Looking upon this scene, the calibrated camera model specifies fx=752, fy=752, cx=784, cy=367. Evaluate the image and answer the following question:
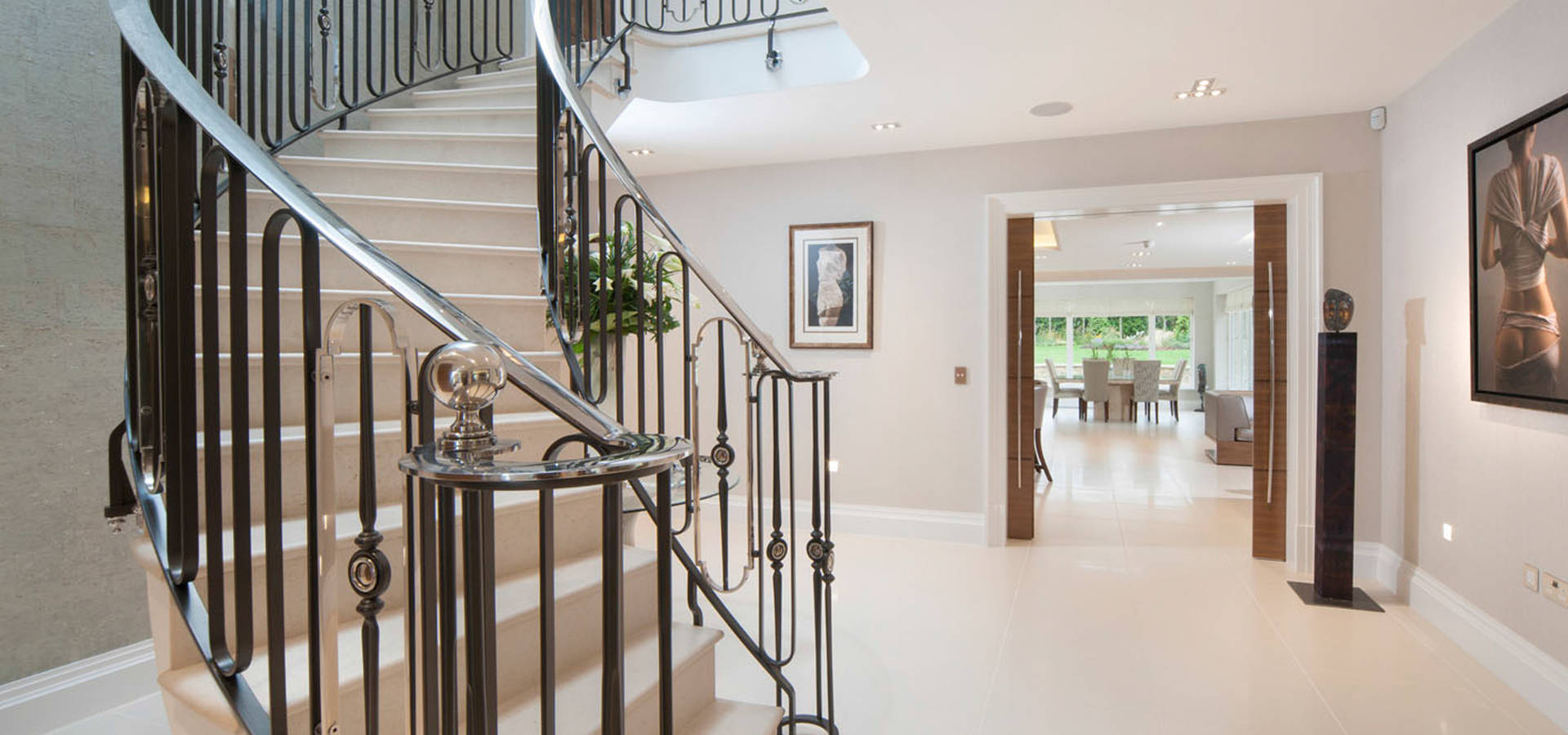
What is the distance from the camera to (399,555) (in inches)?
64.7

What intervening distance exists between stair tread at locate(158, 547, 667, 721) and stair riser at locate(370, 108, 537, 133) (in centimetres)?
213

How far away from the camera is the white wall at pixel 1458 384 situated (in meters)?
2.58

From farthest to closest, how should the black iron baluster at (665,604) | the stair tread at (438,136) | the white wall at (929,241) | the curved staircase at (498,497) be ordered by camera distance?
the white wall at (929,241) → the stair tread at (438,136) → the curved staircase at (498,497) → the black iron baluster at (665,604)

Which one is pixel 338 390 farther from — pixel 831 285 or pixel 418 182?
pixel 831 285

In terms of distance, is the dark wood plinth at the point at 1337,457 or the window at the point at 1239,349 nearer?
the dark wood plinth at the point at 1337,457

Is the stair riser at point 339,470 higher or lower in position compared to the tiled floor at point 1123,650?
higher

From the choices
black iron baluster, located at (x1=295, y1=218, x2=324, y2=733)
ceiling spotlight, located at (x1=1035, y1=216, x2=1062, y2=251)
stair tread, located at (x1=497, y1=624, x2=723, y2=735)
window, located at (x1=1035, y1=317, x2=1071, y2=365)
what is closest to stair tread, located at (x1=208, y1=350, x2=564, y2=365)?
black iron baluster, located at (x1=295, y1=218, x2=324, y2=733)

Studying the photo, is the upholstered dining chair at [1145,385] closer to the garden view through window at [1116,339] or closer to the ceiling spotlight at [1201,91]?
the garden view through window at [1116,339]

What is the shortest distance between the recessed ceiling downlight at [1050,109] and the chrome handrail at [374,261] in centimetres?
344

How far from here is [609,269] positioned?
2658 millimetres

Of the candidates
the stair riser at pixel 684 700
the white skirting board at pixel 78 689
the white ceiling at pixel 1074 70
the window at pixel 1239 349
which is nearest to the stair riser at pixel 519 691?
the stair riser at pixel 684 700

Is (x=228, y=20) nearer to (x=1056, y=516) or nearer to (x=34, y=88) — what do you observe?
(x=34, y=88)

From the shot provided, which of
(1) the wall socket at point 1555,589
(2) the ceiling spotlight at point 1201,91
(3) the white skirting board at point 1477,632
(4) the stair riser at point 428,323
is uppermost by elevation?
(2) the ceiling spotlight at point 1201,91

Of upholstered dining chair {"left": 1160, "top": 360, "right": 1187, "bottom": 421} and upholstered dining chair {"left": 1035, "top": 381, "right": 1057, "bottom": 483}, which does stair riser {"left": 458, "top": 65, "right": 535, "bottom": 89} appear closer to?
upholstered dining chair {"left": 1035, "top": 381, "right": 1057, "bottom": 483}
